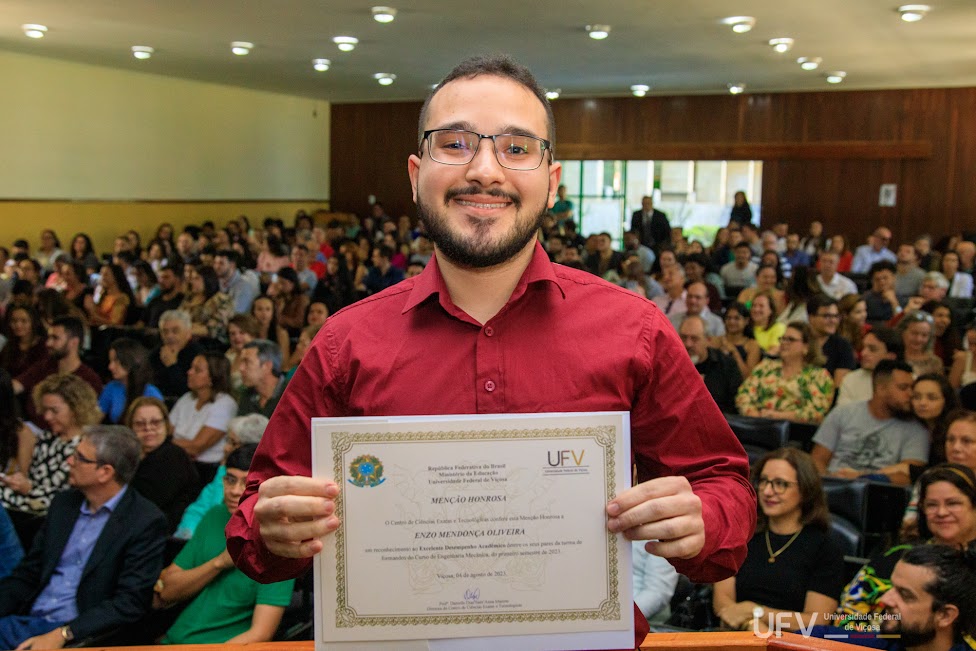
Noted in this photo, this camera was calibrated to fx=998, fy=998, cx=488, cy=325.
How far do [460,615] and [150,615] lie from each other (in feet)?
8.55

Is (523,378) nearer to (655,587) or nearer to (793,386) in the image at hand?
(655,587)

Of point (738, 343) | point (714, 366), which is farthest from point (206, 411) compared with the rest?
point (738, 343)

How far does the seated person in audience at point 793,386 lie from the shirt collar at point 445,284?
15.2ft

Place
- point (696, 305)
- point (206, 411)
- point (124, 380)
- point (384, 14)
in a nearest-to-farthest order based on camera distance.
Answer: point (206, 411), point (124, 380), point (696, 305), point (384, 14)

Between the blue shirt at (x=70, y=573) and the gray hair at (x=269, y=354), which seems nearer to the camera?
the blue shirt at (x=70, y=573)

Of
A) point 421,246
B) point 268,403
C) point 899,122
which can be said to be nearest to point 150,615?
point 268,403

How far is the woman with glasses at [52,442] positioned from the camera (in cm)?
448

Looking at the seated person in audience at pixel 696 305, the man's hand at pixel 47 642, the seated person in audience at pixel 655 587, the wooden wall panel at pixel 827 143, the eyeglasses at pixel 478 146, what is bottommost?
the man's hand at pixel 47 642

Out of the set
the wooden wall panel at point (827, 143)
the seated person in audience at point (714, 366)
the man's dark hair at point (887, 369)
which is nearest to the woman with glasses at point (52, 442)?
the seated person in audience at point (714, 366)

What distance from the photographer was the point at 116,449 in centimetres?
361

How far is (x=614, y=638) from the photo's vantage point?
1271 millimetres

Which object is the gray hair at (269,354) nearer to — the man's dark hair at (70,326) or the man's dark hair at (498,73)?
the man's dark hair at (70,326)

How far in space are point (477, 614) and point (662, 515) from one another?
0.87 feet

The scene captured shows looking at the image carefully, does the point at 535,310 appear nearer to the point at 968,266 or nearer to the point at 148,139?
the point at 968,266
